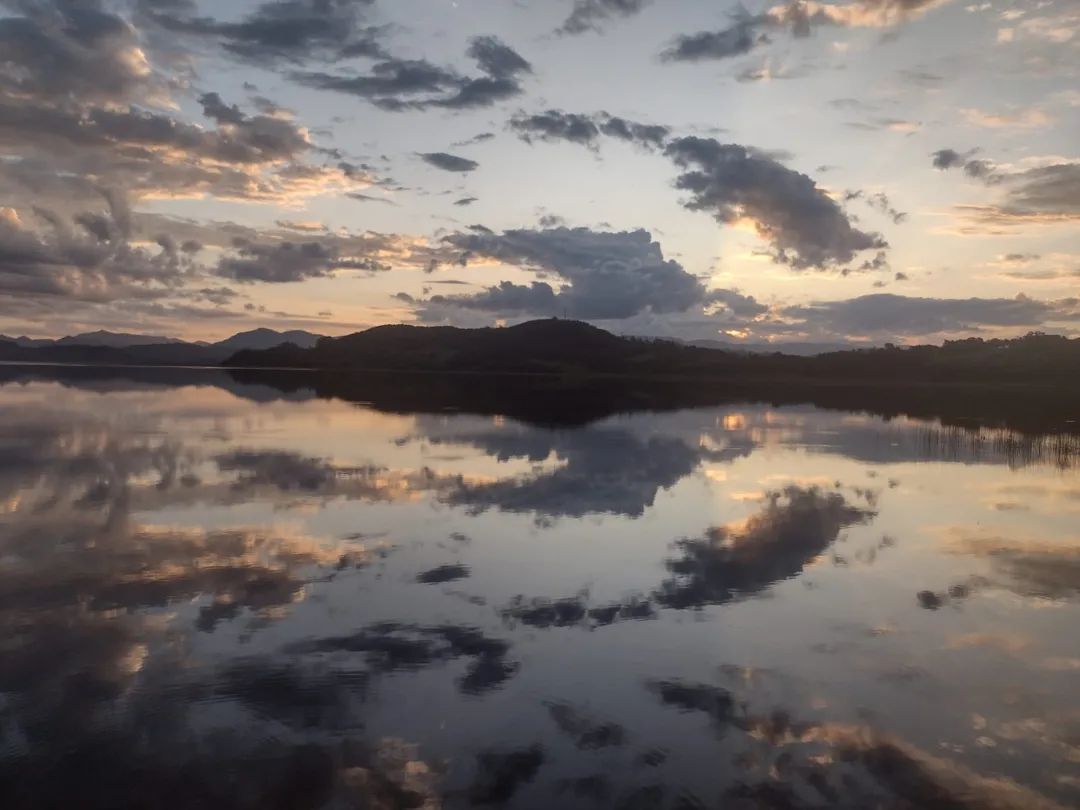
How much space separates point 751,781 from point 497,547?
9.85 metres

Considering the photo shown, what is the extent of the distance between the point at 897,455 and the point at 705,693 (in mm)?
27899

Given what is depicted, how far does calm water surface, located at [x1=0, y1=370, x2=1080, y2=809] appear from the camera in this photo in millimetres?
8125

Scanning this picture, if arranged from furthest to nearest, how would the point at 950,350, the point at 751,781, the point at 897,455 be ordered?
the point at 950,350 → the point at 897,455 → the point at 751,781

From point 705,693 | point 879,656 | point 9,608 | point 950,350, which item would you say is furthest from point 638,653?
point 950,350

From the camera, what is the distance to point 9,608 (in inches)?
499

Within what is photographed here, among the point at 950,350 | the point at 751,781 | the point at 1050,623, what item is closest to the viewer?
the point at 751,781

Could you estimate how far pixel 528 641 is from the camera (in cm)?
1182

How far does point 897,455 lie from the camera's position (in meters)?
34.9

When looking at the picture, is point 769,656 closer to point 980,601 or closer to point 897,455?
point 980,601

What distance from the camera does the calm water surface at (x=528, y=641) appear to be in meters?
8.12

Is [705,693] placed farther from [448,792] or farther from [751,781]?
[448,792]

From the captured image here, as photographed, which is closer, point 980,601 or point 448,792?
point 448,792

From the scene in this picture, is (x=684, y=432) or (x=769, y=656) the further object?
(x=684, y=432)

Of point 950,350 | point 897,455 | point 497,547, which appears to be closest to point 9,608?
point 497,547
